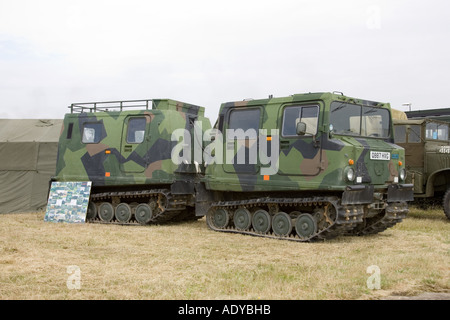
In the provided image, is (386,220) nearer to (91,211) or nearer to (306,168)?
(306,168)

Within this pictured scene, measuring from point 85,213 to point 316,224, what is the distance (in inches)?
241

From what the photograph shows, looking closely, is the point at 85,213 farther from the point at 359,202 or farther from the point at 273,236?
the point at 359,202

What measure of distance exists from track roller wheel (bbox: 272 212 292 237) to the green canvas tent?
9.25m

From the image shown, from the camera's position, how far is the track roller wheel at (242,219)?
436 inches

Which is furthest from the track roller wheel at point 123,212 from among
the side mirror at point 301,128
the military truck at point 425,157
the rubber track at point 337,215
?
the military truck at point 425,157

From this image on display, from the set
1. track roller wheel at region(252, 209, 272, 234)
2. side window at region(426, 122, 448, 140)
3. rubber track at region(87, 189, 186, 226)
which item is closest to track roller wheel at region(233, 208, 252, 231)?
track roller wheel at region(252, 209, 272, 234)

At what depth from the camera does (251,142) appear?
10984 mm

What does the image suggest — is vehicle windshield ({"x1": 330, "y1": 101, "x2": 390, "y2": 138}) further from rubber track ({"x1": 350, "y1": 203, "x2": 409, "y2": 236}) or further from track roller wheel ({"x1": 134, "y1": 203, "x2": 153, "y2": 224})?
track roller wheel ({"x1": 134, "y1": 203, "x2": 153, "y2": 224})

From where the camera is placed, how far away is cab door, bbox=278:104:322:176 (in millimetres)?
10031

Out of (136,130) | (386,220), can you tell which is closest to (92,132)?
(136,130)

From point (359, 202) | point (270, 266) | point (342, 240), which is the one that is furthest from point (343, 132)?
point (270, 266)

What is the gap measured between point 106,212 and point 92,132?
2127 millimetres

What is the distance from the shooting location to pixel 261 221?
10875 millimetres

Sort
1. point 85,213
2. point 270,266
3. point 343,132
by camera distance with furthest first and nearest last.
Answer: point 85,213 → point 343,132 → point 270,266
